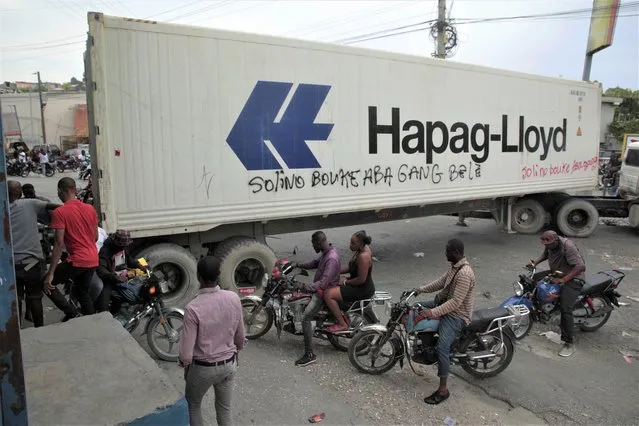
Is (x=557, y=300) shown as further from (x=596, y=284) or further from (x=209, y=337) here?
(x=209, y=337)

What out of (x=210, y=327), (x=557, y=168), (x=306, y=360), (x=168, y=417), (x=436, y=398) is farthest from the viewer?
(x=557, y=168)

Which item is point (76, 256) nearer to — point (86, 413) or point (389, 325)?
point (86, 413)

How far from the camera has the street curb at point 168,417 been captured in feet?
7.50

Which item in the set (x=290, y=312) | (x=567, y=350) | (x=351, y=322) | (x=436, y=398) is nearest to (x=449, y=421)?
(x=436, y=398)

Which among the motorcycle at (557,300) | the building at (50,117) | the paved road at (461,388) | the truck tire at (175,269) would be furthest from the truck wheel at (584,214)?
the building at (50,117)

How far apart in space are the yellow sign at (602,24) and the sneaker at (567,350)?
598 inches

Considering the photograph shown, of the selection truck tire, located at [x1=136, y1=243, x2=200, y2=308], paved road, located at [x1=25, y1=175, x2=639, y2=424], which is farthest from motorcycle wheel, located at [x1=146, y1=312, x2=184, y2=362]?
truck tire, located at [x1=136, y1=243, x2=200, y2=308]

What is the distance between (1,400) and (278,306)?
334 centimetres

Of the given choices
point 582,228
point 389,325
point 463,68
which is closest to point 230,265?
point 389,325

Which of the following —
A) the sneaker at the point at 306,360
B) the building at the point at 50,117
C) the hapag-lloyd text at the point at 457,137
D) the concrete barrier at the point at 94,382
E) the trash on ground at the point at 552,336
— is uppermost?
the building at the point at 50,117

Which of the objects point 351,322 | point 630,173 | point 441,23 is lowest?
point 351,322

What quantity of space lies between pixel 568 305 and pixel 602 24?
15.4 metres

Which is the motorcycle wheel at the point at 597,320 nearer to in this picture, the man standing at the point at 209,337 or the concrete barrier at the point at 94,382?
the man standing at the point at 209,337

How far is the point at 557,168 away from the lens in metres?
10.9
